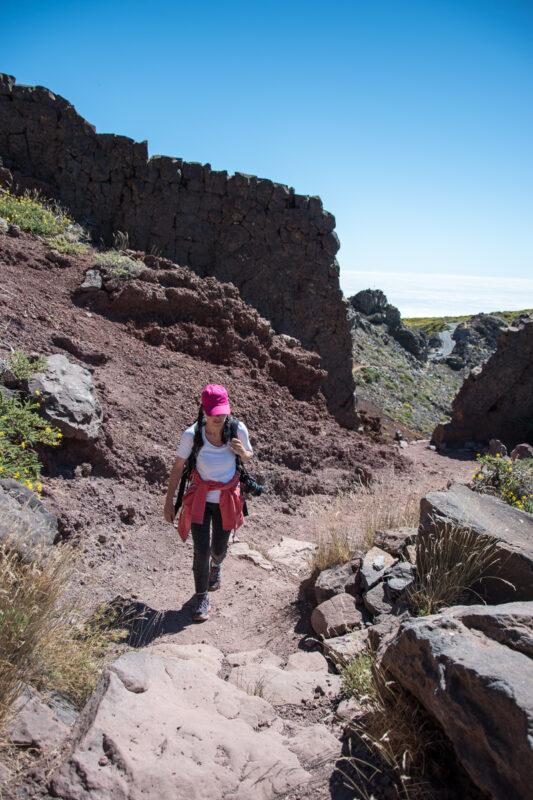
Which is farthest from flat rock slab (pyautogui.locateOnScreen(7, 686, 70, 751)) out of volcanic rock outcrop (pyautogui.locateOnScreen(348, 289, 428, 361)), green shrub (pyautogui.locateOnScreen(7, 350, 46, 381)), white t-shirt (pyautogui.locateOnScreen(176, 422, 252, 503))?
volcanic rock outcrop (pyautogui.locateOnScreen(348, 289, 428, 361))

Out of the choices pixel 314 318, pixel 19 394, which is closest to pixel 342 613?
pixel 19 394

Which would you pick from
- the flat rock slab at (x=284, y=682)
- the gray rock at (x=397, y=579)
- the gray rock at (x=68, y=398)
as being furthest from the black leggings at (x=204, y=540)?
the gray rock at (x=68, y=398)

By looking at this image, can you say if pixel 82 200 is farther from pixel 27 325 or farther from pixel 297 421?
pixel 297 421

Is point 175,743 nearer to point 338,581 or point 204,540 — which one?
point 204,540

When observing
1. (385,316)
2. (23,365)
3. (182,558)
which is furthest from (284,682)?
(385,316)

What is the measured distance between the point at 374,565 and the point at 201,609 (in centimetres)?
134

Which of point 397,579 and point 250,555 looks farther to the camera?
point 250,555

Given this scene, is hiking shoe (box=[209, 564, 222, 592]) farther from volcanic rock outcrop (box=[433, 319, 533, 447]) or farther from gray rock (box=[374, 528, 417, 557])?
volcanic rock outcrop (box=[433, 319, 533, 447])

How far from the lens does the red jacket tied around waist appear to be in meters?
3.77

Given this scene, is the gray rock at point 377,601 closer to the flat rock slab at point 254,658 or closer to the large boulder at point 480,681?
Answer: the flat rock slab at point 254,658

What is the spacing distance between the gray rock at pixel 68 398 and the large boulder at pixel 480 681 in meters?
3.67

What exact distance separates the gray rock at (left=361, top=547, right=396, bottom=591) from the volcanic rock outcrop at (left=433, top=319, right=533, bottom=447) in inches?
338

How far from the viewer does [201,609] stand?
394cm

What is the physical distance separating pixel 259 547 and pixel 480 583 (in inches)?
108
